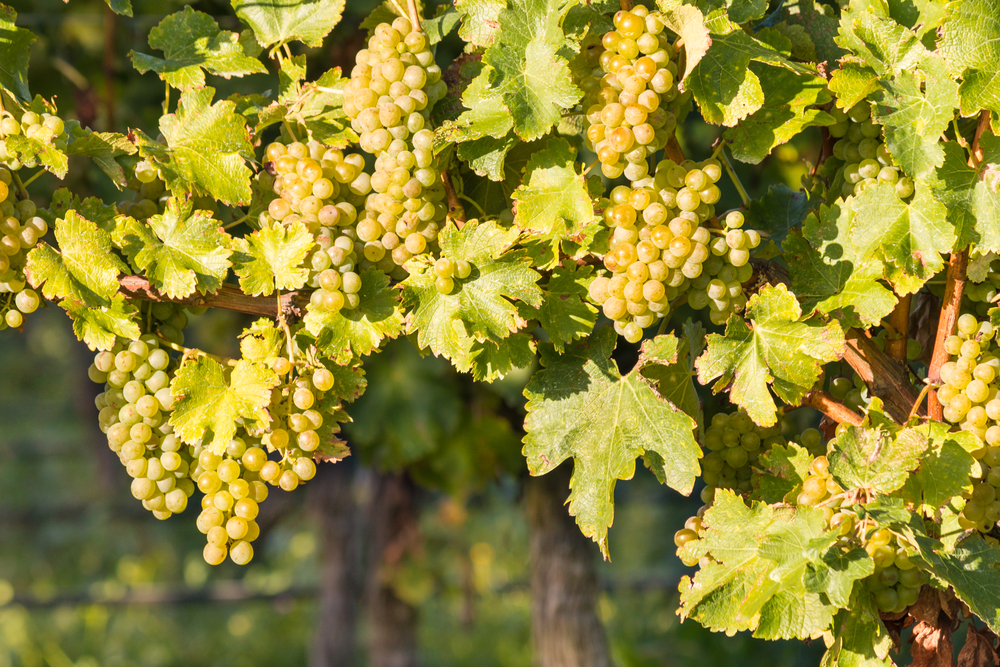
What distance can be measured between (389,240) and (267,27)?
→ 0.29 m

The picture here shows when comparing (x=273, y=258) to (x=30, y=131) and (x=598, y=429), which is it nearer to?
(x=30, y=131)

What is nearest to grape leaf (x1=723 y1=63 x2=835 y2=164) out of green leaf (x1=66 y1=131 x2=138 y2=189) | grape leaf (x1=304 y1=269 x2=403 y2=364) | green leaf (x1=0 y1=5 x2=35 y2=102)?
grape leaf (x1=304 y1=269 x2=403 y2=364)

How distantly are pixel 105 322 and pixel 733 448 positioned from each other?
668mm

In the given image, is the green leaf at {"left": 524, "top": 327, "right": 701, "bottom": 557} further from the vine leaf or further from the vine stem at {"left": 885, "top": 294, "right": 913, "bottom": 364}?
A: the vine stem at {"left": 885, "top": 294, "right": 913, "bottom": 364}

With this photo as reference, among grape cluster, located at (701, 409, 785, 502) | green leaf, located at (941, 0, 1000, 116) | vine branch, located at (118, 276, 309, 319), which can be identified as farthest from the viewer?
grape cluster, located at (701, 409, 785, 502)

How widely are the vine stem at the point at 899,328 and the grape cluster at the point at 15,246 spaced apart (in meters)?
0.84

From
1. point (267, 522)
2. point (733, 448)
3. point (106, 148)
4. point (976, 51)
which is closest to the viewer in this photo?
point (976, 51)

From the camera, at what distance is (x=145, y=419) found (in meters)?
0.77

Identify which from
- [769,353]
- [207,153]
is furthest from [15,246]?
[769,353]

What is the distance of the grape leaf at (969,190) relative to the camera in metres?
0.67

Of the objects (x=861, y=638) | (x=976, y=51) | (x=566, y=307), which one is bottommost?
(x=861, y=638)

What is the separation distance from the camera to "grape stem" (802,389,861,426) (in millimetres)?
765

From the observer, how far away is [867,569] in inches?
25.2

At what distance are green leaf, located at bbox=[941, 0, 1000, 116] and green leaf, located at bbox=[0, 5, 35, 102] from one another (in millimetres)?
856
